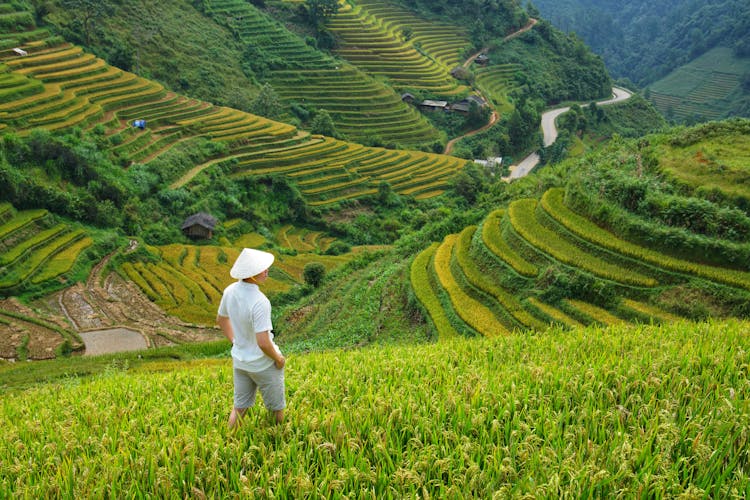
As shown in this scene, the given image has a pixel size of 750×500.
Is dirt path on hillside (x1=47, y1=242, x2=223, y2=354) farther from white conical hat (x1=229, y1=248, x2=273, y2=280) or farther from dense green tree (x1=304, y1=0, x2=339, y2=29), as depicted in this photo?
dense green tree (x1=304, y1=0, x2=339, y2=29)

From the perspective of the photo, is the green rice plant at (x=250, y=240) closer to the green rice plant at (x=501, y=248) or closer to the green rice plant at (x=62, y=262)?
the green rice plant at (x=62, y=262)

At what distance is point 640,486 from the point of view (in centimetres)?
326

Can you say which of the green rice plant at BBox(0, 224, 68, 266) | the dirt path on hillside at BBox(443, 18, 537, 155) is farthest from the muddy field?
the dirt path on hillside at BBox(443, 18, 537, 155)

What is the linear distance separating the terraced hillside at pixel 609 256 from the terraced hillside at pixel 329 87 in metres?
40.7

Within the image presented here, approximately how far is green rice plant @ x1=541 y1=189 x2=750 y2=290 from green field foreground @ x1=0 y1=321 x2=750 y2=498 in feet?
23.1

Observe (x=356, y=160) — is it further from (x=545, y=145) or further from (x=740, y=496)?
(x=740, y=496)

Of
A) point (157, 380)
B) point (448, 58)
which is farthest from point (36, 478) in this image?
point (448, 58)

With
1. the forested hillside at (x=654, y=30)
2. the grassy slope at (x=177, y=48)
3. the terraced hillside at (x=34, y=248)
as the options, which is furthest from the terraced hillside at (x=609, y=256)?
the forested hillside at (x=654, y=30)

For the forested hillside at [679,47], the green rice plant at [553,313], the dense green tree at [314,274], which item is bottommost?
the dense green tree at [314,274]

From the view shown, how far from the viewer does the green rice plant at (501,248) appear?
14719mm

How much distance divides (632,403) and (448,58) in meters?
79.6

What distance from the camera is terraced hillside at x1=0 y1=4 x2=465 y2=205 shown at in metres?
35.1

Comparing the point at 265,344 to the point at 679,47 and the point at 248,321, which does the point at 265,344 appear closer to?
the point at 248,321

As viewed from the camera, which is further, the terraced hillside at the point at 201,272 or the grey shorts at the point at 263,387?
the terraced hillside at the point at 201,272
